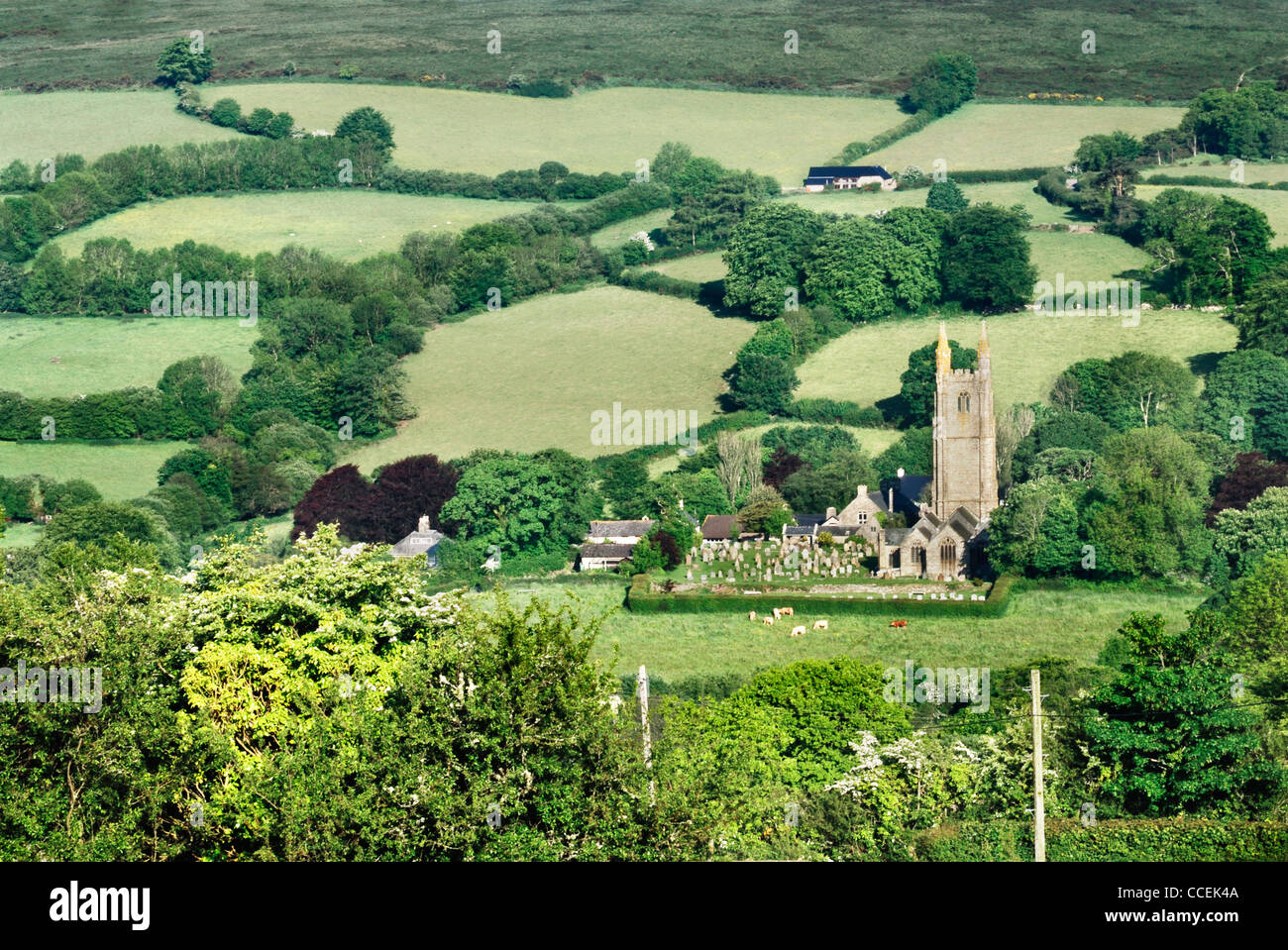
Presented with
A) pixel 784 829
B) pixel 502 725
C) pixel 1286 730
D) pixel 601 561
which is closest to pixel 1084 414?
pixel 601 561

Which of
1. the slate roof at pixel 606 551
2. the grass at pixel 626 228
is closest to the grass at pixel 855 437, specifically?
the slate roof at pixel 606 551

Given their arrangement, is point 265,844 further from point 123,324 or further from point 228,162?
point 228,162

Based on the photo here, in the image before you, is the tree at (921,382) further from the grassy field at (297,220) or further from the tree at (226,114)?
the tree at (226,114)

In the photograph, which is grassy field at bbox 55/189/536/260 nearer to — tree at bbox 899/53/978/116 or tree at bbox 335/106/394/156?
tree at bbox 335/106/394/156

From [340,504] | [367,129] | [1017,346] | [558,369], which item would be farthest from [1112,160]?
[340,504]

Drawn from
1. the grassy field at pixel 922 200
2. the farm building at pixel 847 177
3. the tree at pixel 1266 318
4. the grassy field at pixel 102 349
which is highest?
the farm building at pixel 847 177
